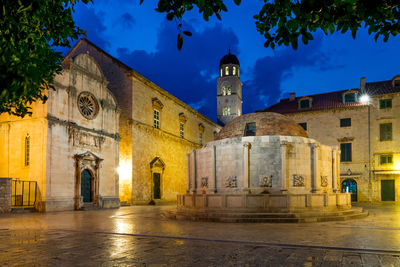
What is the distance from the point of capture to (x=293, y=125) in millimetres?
20156

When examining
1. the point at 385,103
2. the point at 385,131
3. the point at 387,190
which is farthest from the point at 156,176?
the point at 385,103

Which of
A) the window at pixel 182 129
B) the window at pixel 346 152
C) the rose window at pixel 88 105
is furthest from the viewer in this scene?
the window at pixel 182 129

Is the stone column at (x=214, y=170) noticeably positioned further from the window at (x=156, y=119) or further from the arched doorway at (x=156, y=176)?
the window at (x=156, y=119)

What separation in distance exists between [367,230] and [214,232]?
5.12m

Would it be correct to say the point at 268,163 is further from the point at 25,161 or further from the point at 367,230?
the point at 25,161

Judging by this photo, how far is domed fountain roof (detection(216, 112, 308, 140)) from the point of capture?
1947cm

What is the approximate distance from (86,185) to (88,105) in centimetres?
599

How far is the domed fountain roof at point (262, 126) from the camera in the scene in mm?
19469

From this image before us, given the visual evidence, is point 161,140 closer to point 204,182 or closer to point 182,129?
point 182,129

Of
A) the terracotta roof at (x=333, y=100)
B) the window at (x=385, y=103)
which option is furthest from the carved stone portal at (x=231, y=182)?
the window at (x=385, y=103)

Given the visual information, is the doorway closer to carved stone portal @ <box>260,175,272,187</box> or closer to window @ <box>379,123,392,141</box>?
window @ <box>379,123,392,141</box>

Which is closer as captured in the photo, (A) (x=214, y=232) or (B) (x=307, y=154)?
(A) (x=214, y=232)

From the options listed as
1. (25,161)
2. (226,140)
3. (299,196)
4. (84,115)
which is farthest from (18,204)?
(299,196)

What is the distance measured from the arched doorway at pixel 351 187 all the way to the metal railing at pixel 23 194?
94.5ft
